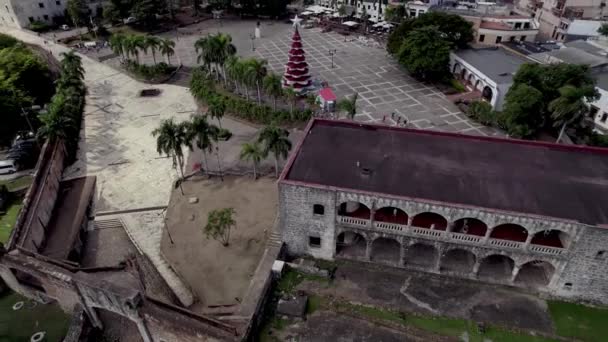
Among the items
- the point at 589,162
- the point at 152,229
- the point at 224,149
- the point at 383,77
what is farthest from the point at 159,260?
the point at 383,77

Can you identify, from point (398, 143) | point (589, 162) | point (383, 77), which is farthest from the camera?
point (383, 77)

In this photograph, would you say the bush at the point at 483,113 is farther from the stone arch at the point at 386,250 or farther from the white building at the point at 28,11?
the white building at the point at 28,11

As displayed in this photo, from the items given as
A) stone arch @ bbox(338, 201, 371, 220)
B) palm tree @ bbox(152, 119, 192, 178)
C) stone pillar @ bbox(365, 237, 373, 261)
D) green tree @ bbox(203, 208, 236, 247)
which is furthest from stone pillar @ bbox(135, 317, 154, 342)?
palm tree @ bbox(152, 119, 192, 178)

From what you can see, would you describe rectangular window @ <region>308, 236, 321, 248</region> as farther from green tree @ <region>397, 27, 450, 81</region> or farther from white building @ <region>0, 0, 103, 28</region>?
white building @ <region>0, 0, 103, 28</region>

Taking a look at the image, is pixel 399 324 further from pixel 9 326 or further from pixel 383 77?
pixel 383 77

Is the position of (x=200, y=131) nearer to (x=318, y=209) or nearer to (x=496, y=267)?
(x=318, y=209)

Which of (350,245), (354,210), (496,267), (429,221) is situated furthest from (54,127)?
(496,267)

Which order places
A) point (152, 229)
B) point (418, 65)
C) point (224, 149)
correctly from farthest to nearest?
1. point (418, 65)
2. point (224, 149)
3. point (152, 229)
